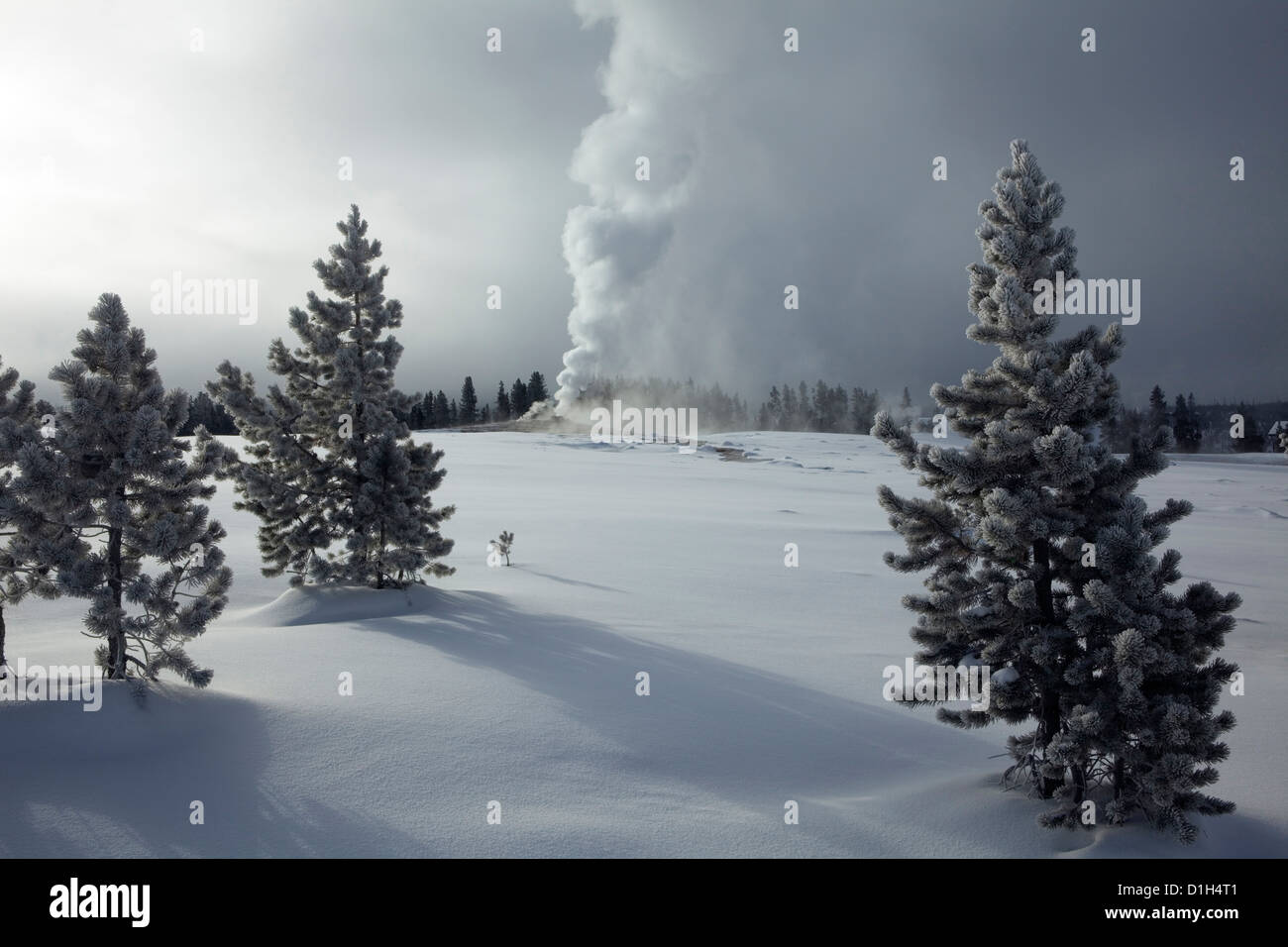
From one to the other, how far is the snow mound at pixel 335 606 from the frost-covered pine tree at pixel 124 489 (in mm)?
5006

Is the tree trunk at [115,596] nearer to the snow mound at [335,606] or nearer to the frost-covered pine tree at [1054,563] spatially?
the snow mound at [335,606]

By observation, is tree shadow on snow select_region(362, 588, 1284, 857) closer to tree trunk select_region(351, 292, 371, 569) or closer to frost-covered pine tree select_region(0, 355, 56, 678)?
tree trunk select_region(351, 292, 371, 569)

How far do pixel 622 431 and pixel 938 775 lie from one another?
78682 millimetres

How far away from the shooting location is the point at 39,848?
16.4 feet

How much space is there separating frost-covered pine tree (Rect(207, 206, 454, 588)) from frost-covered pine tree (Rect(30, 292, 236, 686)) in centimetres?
538

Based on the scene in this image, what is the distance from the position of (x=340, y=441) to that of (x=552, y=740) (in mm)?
8973

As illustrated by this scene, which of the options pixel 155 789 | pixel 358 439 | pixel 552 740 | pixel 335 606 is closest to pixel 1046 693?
pixel 552 740

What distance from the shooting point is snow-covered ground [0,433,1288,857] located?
5332 mm

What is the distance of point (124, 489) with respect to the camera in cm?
748

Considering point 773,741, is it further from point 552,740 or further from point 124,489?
point 124,489

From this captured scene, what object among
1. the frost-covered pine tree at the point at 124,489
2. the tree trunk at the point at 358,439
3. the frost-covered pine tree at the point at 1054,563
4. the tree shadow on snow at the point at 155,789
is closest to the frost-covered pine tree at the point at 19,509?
the frost-covered pine tree at the point at 124,489

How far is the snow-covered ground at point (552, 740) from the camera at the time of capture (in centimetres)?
533

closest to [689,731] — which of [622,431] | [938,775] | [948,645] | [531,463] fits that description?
[938,775]
